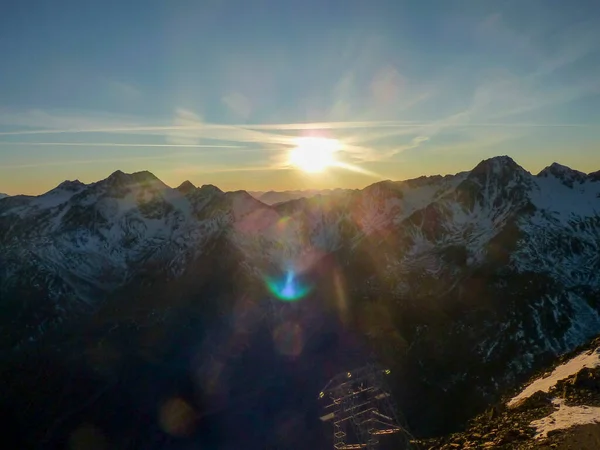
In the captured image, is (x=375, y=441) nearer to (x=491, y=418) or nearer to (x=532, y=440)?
(x=491, y=418)

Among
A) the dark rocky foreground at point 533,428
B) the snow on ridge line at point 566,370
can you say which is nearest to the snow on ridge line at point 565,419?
the dark rocky foreground at point 533,428

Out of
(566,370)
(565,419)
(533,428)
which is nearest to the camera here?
(565,419)

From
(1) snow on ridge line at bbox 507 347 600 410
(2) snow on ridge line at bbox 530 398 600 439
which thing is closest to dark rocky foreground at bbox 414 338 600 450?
(2) snow on ridge line at bbox 530 398 600 439

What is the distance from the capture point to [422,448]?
5347cm

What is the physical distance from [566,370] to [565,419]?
18.8m

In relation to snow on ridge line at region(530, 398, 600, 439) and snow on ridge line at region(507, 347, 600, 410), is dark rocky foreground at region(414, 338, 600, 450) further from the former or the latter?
snow on ridge line at region(507, 347, 600, 410)

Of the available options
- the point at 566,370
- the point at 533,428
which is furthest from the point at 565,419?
the point at 566,370

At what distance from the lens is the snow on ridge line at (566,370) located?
158 ft

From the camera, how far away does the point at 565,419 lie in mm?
35750

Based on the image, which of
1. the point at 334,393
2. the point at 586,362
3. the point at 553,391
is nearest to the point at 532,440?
the point at 553,391

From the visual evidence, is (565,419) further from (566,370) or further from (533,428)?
(566,370)

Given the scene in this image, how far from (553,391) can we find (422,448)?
15.9 metres

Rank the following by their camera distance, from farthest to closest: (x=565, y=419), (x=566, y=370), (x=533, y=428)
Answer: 1. (x=566, y=370)
2. (x=533, y=428)
3. (x=565, y=419)

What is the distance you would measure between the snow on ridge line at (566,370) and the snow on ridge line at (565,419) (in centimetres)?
954
